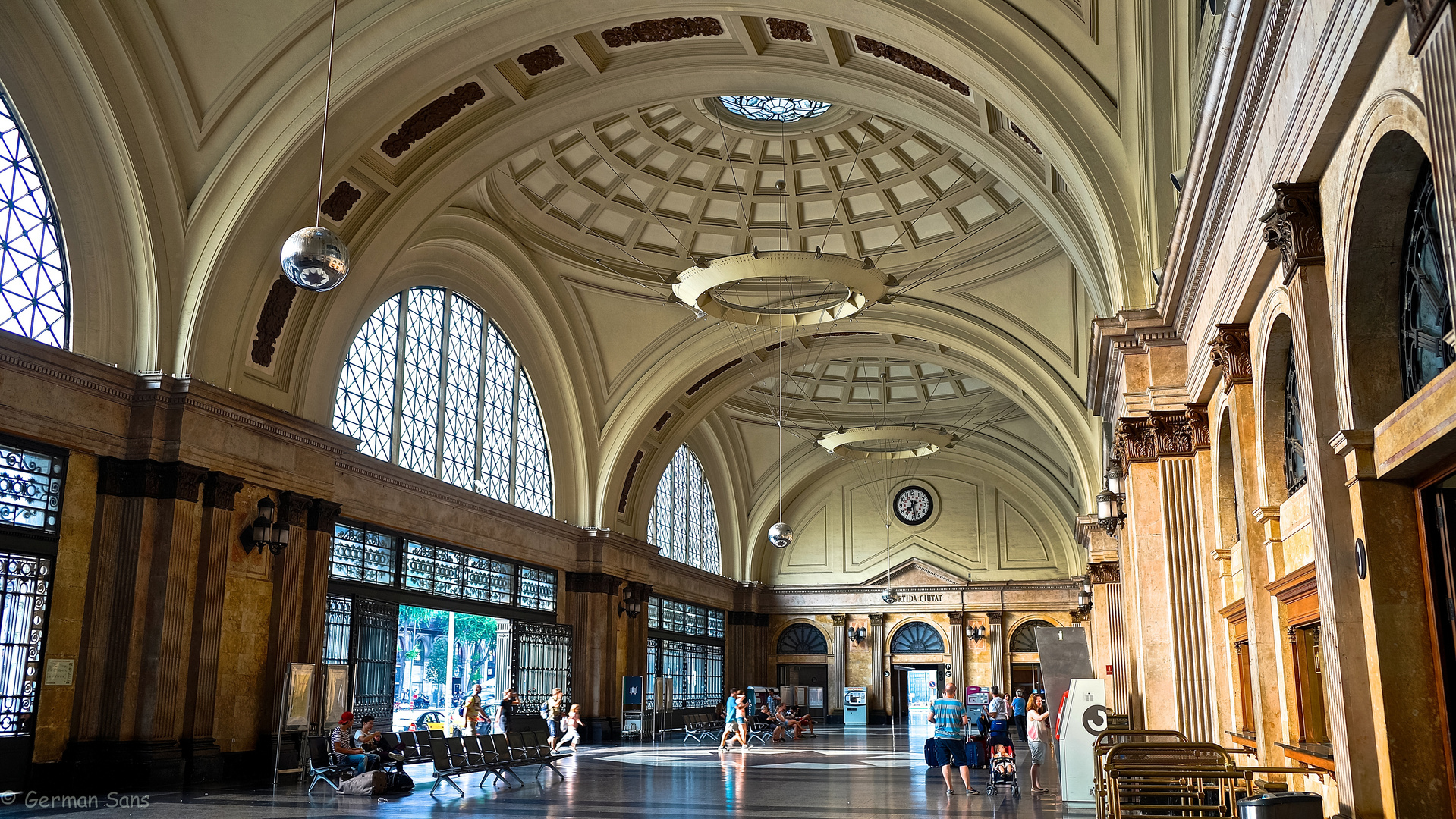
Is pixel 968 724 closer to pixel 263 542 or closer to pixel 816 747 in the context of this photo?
pixel 816 747

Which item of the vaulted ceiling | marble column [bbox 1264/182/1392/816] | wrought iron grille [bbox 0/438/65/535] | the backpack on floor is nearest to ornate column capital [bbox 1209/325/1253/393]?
marble column [bbox 1264/182/1392/816]

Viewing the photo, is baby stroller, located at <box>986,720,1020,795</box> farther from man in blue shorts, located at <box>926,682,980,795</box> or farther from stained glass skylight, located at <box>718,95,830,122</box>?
stained glass skylight, located at <box>718,95,830,122</box>

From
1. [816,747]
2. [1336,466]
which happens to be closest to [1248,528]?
[1336,466]

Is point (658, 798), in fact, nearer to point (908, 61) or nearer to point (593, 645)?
point (908, 61)

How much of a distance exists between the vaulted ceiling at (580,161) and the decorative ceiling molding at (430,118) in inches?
1.6

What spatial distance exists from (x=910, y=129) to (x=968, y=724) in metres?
8.27

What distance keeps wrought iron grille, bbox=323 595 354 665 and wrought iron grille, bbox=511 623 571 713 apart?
4920 mm

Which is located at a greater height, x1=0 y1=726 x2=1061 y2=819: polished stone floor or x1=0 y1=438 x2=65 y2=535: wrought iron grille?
x1=0 y1=438 x2=65 y2=535: wrought iron grille

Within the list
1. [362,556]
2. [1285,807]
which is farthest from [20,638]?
[1285,807]

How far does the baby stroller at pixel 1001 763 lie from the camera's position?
12297 millimetres

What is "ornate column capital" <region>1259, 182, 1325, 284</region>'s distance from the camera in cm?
536

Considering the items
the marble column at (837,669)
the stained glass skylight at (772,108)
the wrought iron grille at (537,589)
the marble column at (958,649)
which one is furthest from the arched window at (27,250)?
the marble column at (958,649)

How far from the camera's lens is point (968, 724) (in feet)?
45.1

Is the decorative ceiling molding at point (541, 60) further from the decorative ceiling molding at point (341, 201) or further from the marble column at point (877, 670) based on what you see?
the marble column at point (877, 670)
